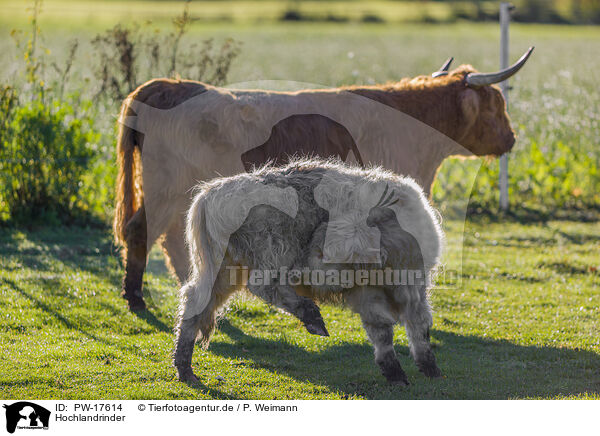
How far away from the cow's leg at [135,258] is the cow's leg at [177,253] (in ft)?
0.67

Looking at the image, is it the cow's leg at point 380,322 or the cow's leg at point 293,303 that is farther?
the cow's leg at point 380,322

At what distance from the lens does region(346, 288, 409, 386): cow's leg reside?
4.80 m

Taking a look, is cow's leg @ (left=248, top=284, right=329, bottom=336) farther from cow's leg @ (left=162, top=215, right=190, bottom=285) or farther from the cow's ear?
the cow's ear

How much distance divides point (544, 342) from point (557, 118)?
9.18m

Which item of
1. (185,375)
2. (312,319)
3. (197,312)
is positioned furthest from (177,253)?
(312,319)

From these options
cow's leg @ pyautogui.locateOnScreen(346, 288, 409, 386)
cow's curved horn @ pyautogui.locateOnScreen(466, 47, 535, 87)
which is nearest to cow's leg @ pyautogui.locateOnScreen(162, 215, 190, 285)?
cow's leg @ pyautogui.locateOnScreen(346, 288, 409, 386)

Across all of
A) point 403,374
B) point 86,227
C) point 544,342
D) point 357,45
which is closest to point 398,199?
point 403,374

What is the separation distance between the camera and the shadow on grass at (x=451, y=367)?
192 inches

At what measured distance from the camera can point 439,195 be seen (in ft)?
39.3

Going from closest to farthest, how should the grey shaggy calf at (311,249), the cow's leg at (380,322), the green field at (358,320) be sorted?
the grey shaggy calf at (311,249), the cow's leg at (380,322), the green field at (358,320)

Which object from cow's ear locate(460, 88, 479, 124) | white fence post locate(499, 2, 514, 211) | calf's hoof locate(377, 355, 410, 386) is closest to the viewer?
calf's hoof locate(377, 355, 410, 386)
